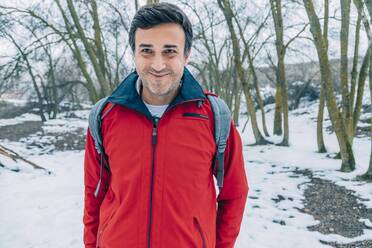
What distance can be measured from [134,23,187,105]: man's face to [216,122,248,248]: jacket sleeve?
0.44m

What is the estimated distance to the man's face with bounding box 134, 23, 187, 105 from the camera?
142 centimetres

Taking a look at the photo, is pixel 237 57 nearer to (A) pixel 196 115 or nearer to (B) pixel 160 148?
(A) pixel 196 115

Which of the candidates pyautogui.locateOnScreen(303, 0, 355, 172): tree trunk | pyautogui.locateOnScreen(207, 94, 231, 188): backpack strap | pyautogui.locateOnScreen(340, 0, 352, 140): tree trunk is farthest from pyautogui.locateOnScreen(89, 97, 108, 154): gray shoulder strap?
pyautogui.locateOnScreen(340, 0, 352, 140): tree trunk

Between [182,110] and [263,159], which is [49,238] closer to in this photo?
[182,110]

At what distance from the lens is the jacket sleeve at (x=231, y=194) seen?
1583 mm

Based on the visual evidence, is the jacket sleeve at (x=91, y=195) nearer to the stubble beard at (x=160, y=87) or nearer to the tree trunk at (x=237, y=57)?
the stubble beard at (x=160, y=87)

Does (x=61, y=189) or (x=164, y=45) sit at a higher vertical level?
(x=164, y=45)

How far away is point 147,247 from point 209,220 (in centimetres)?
35

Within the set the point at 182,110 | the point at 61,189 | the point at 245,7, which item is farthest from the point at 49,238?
the point at 245,7

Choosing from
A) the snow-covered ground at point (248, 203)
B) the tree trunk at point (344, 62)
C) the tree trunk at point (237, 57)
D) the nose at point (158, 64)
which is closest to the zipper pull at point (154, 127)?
the nose at point (158, 64)

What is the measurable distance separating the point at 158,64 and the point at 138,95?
196 mm

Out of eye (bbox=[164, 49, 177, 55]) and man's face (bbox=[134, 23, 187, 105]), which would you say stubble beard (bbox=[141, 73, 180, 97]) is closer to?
man's face (bbox=[134, 23, 187, 105])

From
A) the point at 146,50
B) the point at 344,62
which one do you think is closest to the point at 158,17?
the point at 146,50

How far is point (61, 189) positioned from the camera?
18.9ft
